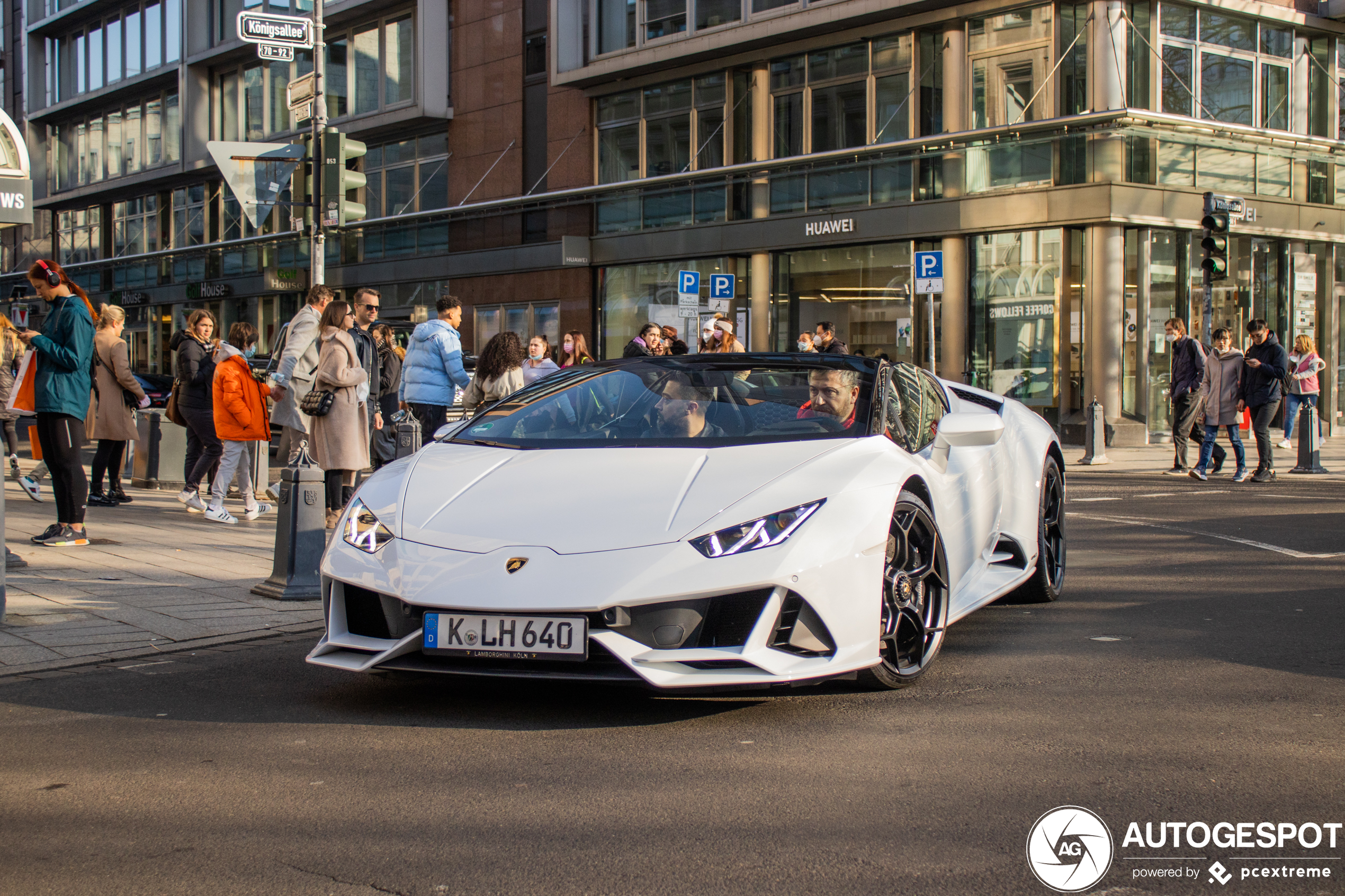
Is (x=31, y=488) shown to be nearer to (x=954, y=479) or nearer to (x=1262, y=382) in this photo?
(x=954, y=479)

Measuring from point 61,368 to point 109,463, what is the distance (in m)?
3.91

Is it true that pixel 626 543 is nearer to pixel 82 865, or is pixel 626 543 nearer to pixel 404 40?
pixel 82 865

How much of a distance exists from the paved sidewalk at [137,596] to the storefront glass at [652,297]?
1671 centimetres

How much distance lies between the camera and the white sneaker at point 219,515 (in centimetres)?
1106

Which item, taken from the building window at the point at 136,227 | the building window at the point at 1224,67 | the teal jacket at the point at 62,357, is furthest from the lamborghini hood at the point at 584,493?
the building window at the point at 136,227

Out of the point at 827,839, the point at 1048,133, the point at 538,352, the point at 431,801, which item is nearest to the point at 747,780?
the point at 827,839

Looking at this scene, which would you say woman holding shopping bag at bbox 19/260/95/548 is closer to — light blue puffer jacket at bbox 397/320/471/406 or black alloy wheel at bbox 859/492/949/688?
light blue puffer jacket at bbox 397/320/471/406

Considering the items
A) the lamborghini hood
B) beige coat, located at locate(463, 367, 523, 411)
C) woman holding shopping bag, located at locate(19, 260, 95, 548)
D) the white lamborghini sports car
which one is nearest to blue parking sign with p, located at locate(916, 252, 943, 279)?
beige coat, located at locate(463, 367, 523, 411)

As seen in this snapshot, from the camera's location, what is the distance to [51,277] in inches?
332

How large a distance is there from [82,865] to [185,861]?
24 centimetres

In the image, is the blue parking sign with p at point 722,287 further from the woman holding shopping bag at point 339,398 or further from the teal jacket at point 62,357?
the teal jacket at point 62,357

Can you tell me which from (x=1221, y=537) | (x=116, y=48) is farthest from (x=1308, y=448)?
(x=116, y=48)

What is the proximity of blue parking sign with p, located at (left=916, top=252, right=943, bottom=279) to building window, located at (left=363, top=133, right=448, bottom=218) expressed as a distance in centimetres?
1666

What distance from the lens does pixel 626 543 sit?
4.33m
